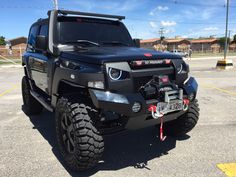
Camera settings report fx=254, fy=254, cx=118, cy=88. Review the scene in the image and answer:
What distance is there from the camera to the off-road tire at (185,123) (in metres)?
4.09

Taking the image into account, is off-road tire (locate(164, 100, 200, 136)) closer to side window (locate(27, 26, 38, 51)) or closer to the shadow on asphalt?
the shadow on asphalt

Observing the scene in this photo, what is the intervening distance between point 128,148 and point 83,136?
121cm

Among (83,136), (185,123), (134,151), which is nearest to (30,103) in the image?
(134,151)

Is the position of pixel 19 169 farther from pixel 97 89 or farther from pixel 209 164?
pixel 209 164

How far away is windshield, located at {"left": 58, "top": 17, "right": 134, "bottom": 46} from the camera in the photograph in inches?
169

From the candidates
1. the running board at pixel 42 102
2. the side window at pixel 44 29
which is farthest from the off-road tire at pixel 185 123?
the side window at pixel 44 29

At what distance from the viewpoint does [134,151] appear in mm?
3951

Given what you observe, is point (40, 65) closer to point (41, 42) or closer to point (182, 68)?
point (41, 42)

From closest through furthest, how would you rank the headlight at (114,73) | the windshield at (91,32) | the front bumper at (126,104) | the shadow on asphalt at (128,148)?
the front bumper at (126,104), the headlight at (114,73), the shadow on asphalt at (128,148), the windshield at (91,32)

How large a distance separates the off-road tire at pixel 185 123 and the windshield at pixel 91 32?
1.74m

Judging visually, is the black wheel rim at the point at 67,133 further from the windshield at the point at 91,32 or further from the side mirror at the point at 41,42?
the windshield at the point at 91,32

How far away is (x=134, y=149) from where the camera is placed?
402cm

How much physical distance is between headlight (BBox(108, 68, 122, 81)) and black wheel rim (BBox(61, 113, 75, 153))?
2.70 ft

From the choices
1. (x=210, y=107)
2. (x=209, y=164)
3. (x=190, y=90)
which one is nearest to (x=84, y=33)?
(x=190, y=90)
